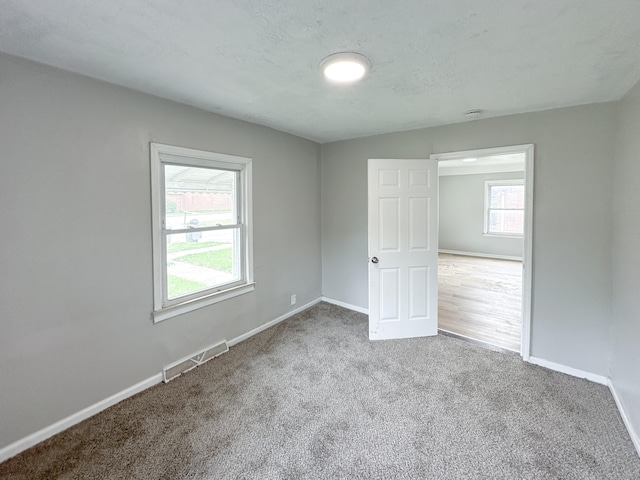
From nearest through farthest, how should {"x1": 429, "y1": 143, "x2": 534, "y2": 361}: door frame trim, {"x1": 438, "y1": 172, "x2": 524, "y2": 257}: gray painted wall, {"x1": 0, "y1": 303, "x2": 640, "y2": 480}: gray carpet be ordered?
{"x1": 0, "y1": 303, "x2": 640, "y2": 480}: gray carpet
{"x1": 429, "y1": 143, "x2": 534, "y2": 361}: door frame trim
{"x1": 438, "y1": 172, "x2": 524, "y2": 257}: gray painted wall

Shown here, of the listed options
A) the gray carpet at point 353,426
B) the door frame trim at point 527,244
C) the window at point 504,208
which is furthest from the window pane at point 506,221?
the gray carpet at point 353,426

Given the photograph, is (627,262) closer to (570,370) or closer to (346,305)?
(570,370)

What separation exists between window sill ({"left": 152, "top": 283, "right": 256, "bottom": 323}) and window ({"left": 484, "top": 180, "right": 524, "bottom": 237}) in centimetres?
726

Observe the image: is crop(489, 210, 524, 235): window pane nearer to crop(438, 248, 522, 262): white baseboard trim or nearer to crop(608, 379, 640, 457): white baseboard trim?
crop(438, 248, 522, 262): white baseboard trim

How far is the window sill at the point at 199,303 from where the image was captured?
242 centimetres

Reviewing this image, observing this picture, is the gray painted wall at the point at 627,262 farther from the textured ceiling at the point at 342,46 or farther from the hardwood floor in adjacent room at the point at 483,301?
the hardwood floor in adjacent room at the point at 483,301

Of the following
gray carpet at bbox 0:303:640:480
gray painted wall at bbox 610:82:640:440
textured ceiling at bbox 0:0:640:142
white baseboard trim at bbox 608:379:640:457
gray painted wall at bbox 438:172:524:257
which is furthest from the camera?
gray painted wall at bbox 438:172:524:257

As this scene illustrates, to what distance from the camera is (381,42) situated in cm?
154

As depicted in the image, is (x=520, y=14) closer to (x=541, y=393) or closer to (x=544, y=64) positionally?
(x=544, y=64)

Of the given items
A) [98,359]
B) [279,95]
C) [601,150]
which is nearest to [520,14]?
[279,95]

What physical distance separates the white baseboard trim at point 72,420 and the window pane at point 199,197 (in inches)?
51.9

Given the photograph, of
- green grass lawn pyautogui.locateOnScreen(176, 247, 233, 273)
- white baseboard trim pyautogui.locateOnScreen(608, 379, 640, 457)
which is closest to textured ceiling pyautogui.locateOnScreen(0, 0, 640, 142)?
green grass lawn pyautogui.locateOnScreen(176, 247, 233, 273)

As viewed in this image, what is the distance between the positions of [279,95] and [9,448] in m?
2.94

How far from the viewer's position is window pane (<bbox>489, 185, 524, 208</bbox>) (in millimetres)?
7434
